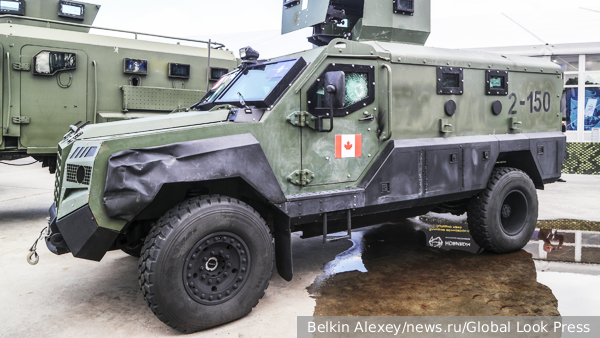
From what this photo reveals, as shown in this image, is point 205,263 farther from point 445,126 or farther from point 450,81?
point 450,81

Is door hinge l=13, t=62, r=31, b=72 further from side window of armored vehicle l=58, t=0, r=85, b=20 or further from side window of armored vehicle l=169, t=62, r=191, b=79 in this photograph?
side window of armored vehicle l=169, t=62, r=191, b=79

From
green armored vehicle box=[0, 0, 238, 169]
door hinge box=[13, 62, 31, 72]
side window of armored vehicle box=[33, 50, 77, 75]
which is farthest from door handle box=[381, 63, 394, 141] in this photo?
door hinge box=[13, 62, 31, 72]

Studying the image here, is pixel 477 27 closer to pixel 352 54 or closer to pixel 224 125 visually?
pixel 352 54

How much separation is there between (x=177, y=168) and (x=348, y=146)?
5.22ft

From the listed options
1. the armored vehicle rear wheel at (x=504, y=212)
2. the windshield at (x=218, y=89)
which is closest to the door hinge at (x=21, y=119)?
the windshield at (x=218, y=89)

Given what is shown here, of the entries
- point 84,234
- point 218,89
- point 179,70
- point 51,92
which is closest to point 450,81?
point 218,89

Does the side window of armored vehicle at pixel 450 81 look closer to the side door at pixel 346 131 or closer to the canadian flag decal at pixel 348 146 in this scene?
the side door at pixel 346 131

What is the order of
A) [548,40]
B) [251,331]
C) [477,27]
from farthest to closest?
1. [477,27]
2. [548,40]
3. [251,331]

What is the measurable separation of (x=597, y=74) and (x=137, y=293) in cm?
1518

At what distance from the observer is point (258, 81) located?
4.27 m

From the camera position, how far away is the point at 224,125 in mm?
3602

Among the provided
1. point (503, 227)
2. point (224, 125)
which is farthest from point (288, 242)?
point (503, 227)

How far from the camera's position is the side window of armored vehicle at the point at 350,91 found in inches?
157

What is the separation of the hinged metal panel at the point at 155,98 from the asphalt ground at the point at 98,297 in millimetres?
2710
